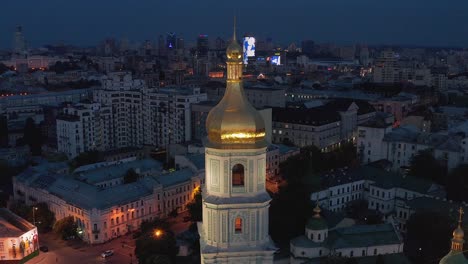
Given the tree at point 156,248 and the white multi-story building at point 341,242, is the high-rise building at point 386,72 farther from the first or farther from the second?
the tree at point 156,248

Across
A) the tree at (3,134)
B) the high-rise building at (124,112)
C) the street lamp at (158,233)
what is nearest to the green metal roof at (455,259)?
the street lamp at (158,233)

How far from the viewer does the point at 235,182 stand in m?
16.0

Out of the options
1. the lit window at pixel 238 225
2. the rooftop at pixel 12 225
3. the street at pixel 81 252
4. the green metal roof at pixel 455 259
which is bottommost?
the street at pixel 81 252

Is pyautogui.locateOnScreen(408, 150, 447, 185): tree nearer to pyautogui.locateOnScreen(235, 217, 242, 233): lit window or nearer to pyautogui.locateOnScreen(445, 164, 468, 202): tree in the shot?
pyautogui.locateOnScreen(445, 164, 468, 202): tree

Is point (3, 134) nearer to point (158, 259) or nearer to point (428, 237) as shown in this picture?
point (158, 259)

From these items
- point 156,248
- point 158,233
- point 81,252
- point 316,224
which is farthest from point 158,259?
point 81,252

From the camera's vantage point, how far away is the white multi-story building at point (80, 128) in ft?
191

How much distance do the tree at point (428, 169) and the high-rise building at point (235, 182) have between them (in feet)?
108

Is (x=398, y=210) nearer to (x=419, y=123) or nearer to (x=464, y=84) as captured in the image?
(x=419, y=123)

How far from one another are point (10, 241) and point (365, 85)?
82261mm

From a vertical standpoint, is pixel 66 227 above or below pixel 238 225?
below

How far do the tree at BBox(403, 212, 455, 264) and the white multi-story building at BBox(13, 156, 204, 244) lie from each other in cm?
1851

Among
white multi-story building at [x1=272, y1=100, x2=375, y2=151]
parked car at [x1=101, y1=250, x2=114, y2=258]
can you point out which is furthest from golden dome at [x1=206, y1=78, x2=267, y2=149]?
white multi-story building at [x1=272, y1=100, x2=375, y2=151]

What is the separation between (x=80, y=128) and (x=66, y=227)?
2243cm
